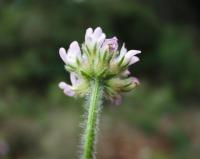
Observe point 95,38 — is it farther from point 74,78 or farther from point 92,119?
point 92,119

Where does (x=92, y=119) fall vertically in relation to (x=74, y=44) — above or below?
below

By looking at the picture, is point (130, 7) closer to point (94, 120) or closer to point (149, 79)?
point (149, 79)

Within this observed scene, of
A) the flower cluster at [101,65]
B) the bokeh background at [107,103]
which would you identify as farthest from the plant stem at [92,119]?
the bokeh background at [107,103]

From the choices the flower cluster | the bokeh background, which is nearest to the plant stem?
the flower cluster

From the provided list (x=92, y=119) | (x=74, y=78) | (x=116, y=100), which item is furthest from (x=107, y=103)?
(x=92, y=119)

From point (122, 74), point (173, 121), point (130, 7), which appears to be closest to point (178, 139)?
point (173, 121)
